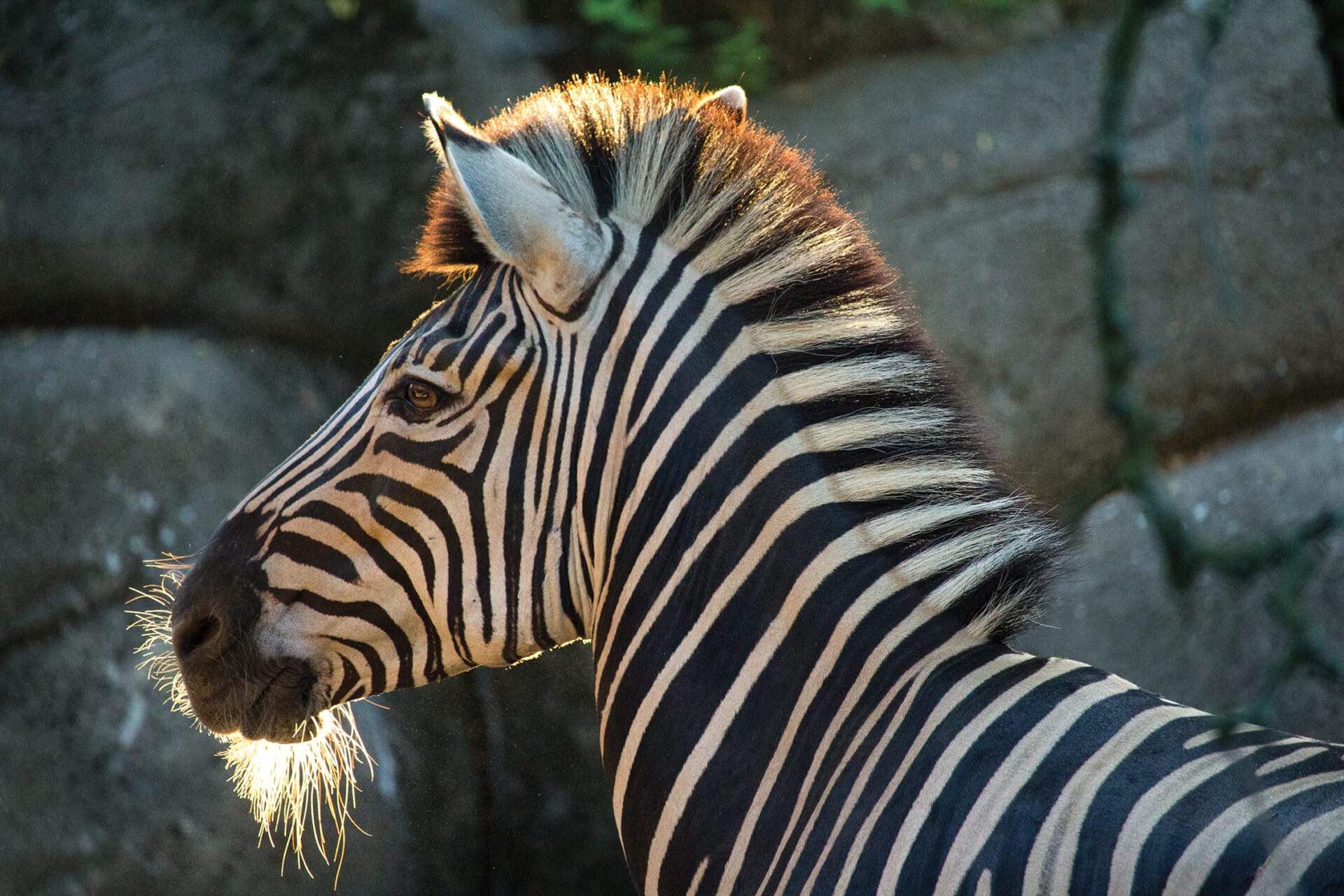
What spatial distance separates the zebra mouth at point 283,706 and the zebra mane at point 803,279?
0.98 metres

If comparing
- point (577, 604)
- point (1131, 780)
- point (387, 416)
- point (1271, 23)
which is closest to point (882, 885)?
point (1131, 780)

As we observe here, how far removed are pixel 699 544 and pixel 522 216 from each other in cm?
74

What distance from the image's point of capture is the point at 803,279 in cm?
206

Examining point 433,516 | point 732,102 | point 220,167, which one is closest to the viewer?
point 433,516

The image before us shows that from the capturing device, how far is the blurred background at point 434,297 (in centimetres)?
396

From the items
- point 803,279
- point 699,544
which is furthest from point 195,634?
point 803,279

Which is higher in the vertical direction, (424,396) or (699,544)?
(424,396)

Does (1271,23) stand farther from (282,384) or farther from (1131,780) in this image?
(282,384)

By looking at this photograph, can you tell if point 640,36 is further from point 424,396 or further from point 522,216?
point 424,396

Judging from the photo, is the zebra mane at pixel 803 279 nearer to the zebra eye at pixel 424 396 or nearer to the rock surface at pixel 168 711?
the zebra eye at pixel 424 396

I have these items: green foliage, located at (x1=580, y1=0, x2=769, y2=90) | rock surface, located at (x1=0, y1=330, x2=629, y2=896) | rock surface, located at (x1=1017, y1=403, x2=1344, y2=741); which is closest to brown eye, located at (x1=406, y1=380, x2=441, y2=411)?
rock surface, located at (x1=0, y1=330, x2=629, y2=896)

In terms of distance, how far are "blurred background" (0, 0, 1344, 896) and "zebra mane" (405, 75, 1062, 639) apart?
2349mm

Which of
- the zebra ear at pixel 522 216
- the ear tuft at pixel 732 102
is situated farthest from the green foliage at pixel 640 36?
the zebra ear at pixel 522 216

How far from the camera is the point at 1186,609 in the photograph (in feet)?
2.73
